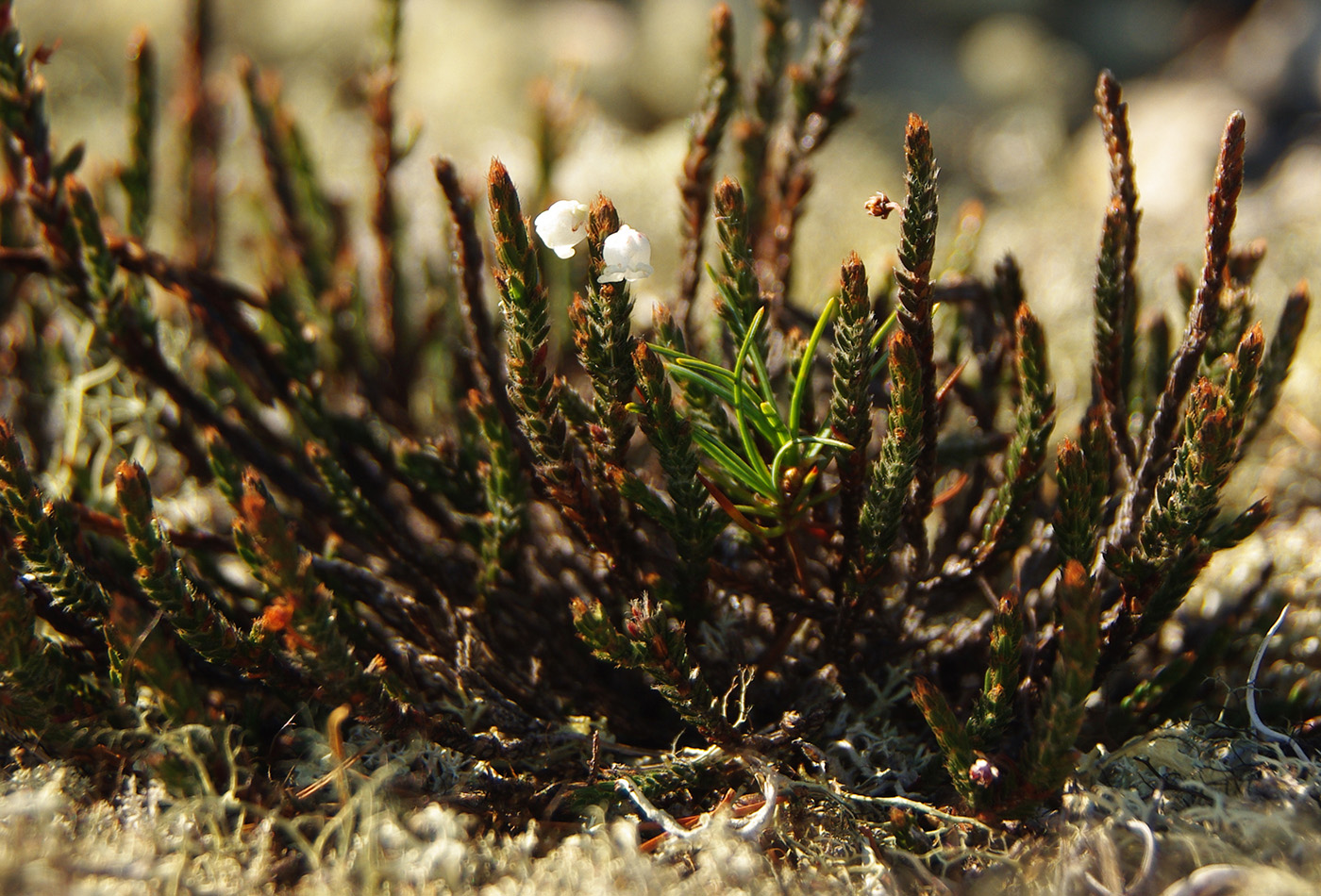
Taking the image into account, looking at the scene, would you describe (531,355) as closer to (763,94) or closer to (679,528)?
(679,528)

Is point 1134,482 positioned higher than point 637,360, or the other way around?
point 637,360

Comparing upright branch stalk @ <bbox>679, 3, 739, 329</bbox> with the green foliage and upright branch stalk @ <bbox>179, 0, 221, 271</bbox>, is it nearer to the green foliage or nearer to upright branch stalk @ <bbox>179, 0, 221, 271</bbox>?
the green foliage

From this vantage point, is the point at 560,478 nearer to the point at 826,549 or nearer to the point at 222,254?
the point at 826,549

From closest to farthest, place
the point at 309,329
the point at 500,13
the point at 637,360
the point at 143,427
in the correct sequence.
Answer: the point at 637,360 < the point at 309,329 < the point at 143,427 < the point at 500,13

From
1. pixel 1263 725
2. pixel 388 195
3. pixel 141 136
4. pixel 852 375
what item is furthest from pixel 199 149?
pixel 1263 725

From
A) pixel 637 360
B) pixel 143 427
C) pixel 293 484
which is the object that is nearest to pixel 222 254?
pixel 143 427

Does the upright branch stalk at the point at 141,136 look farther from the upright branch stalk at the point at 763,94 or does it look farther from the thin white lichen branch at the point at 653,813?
the thin white lichen branch at the point at 653,813
